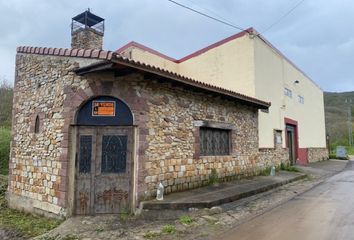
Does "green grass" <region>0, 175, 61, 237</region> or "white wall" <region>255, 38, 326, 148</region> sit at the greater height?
"white wall" <region>255, 38, 326, 148</region>

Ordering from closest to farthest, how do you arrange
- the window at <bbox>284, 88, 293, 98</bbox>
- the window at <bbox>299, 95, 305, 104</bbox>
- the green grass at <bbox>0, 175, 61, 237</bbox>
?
the green grass at <bbox>0, 175, 61, 237</bbox>
the window at <bbox>284, 88, 293, 98</bbox>
the window at <bbox>299, 95, 305, 104</bbox>

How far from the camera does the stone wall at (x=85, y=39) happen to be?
9977 mm

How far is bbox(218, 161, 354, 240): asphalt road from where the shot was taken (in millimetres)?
5391

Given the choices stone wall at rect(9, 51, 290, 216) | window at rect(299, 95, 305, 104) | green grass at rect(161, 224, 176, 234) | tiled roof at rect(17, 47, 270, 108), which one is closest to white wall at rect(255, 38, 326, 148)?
window at rect(299, 95, 305, 104)

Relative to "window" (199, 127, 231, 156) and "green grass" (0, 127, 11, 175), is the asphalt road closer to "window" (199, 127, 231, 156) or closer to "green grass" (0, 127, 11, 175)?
"window" (199, 127, 231, 156)

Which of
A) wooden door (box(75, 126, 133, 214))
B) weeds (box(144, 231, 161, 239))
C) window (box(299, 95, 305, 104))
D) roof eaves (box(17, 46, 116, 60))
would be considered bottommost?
weeds (box(144, 231, 161, 239))

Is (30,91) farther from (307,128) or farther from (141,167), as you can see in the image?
(307,128)

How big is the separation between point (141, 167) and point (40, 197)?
305 centimetres

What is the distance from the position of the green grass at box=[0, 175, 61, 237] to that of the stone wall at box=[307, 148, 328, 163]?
18.8 m

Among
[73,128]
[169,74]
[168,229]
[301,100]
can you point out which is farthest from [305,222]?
[301,100]

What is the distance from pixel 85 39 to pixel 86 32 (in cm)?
24

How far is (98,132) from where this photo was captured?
24.4ft

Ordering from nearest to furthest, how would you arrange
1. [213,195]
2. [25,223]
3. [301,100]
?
1. [25,223]
2. [213,195]
3. [301,100]

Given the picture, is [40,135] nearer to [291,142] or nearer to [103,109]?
[103,109]
